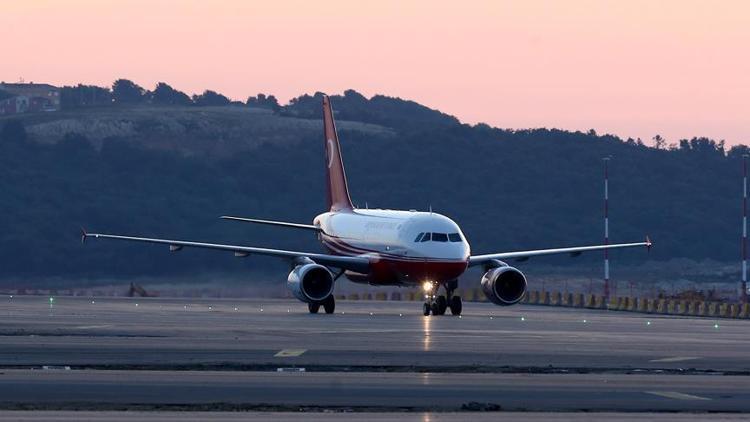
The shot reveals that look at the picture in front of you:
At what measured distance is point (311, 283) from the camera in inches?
2183

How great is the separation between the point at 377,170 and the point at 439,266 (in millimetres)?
131091

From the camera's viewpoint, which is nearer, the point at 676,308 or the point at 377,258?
the point at 377,258

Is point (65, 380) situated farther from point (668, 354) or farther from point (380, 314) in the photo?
point (380, 314)

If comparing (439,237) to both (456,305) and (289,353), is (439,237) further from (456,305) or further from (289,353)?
(289,353)

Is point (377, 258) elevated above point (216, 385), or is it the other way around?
point (377, 258)

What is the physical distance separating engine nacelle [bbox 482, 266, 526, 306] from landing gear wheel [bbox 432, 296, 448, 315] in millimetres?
2617

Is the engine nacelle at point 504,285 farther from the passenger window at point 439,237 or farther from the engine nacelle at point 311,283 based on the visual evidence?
the engine nacelle at point 311,283

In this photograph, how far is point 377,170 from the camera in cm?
18488

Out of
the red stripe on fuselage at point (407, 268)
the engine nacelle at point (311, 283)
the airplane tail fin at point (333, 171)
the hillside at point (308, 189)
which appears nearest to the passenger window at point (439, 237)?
the red stripe on fuselage at point (407, 268)

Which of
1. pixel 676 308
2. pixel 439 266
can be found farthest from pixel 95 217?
pixel 439 266

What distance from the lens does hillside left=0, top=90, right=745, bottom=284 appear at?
143 m

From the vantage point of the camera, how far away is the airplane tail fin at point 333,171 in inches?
2687

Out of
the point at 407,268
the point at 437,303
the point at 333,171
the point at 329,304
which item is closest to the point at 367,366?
the point at 437,303

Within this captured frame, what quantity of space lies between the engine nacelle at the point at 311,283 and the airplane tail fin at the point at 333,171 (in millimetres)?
12210
